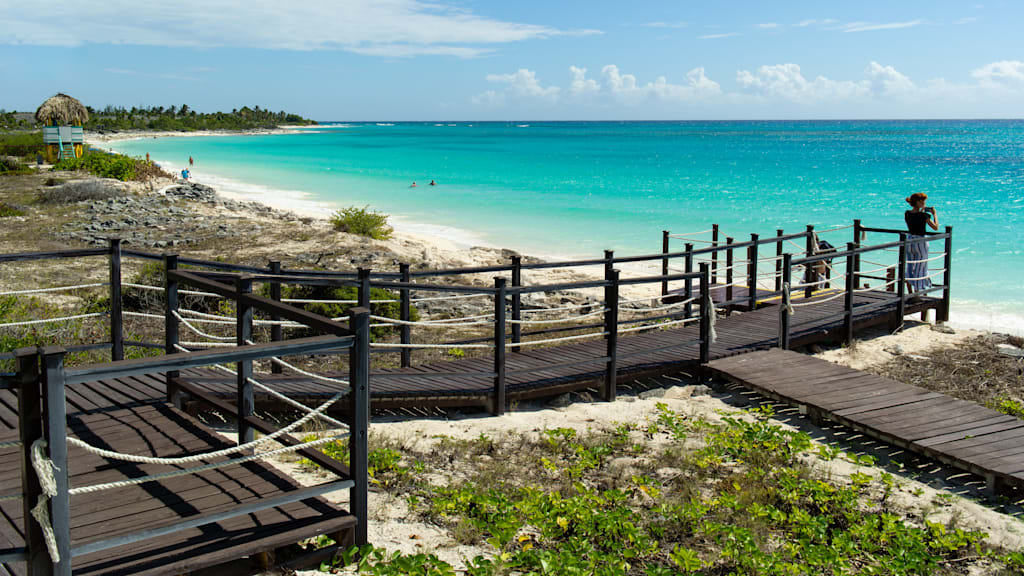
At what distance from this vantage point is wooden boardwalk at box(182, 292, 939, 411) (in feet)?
23.5

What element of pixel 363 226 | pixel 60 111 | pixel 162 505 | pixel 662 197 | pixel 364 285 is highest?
pixel 60 111

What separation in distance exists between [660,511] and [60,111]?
1624 inches

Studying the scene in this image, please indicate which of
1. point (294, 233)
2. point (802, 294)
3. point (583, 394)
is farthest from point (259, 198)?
point (583, 394)

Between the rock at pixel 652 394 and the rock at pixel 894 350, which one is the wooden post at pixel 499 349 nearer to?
the rock at pixel 652 394

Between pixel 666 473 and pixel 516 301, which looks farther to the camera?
pixel 516 301

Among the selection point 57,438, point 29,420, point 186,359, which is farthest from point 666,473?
point 29,420

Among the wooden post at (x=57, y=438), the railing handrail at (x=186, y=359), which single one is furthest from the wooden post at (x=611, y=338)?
the wooden post at (x=57, y=438)

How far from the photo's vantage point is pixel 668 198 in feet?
140

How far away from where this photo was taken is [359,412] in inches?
168

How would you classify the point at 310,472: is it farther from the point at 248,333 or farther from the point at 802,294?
the point at 802,294

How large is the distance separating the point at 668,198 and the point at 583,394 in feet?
116

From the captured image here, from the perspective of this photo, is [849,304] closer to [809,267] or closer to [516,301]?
[809,267]

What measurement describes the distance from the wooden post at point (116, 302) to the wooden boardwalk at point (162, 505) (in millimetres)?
1209

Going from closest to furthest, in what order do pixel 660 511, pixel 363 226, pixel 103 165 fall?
pixel 660 511, pixel 363 226, pixel 103 165
